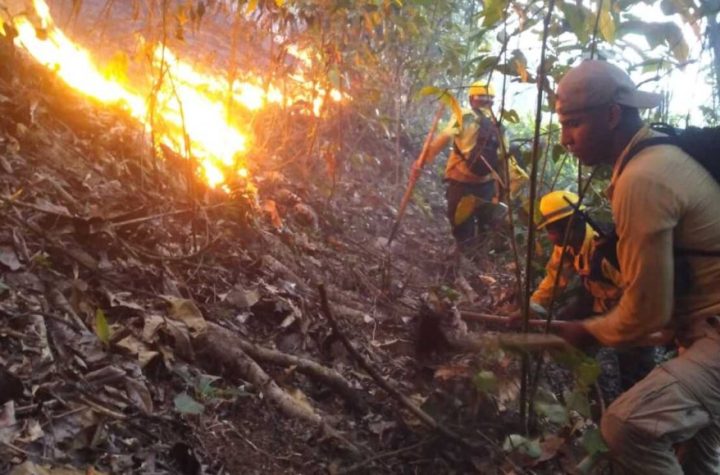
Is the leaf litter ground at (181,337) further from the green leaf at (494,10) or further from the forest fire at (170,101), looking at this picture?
the green leaf at (494,10)

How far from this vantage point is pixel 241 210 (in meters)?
5.19

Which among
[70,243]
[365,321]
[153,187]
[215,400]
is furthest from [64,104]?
[215,400]

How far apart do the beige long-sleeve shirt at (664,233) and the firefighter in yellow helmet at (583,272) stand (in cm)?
64

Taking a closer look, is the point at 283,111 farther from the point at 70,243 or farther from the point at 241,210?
the point at 70,243

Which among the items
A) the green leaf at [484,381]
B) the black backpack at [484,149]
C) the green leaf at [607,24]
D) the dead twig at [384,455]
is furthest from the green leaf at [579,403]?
the black backpack at [484,149]

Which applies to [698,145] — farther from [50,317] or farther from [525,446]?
[50,317]

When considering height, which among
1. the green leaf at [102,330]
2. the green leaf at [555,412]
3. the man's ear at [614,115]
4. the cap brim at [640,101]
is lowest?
the green leaf at [555,412]

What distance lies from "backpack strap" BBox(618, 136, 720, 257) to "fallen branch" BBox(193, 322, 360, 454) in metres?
1.73

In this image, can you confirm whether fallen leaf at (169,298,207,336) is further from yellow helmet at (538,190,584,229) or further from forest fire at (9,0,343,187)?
yellow helmet at (538,190,584,229)

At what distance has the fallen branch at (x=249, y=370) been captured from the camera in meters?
3.10

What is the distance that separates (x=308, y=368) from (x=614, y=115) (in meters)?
2.10

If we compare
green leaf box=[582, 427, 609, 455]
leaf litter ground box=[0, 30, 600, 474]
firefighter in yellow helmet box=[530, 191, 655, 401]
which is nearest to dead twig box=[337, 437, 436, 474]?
leaf litter ground box=[0, 30, 600, 474]

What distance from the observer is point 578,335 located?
291 centimetres

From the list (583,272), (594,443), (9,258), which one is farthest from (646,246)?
(9,258)
